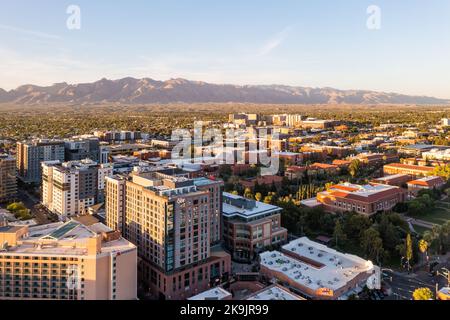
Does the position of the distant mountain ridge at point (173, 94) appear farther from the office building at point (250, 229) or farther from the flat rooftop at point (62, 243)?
the flat rooftop at point (62, 243)

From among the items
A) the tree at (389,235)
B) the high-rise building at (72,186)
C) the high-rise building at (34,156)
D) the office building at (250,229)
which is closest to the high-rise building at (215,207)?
the office building at (250,229)

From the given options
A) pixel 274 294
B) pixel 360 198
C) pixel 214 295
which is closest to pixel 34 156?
pixel 214 295

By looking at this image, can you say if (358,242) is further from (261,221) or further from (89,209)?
(89,209)

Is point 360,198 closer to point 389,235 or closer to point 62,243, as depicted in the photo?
point 389,235

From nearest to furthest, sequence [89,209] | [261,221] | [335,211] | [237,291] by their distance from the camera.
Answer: [237,291] < [261,221] < [89,209] < [335,211]

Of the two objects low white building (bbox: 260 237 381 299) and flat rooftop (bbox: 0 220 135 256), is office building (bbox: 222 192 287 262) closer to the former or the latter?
low white building (bbox: 260 237 381 299)
